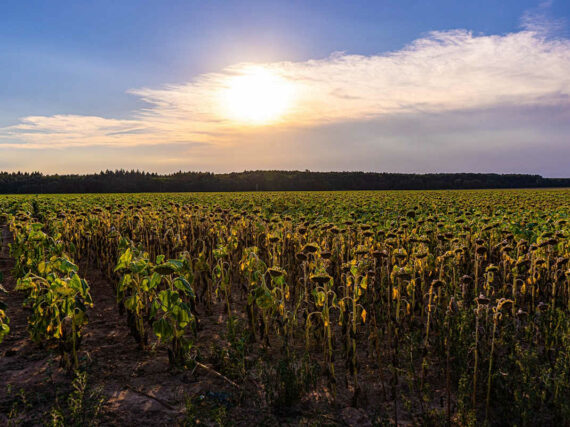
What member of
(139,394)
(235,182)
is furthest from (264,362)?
(235,182)

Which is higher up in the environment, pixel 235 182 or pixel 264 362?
pixel 235 182

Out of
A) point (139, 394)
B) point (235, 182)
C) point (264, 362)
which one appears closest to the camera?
point (139, 394)

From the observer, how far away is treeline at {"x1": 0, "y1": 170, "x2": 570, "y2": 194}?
93.0 meters

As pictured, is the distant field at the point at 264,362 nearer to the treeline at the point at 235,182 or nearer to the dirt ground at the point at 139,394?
the dirt ground at the point at 139,394

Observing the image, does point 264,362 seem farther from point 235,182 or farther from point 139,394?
point 235,182

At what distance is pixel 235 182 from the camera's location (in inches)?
3735

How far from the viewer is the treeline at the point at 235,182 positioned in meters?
93.0

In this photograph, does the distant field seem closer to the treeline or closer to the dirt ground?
the dirt ground

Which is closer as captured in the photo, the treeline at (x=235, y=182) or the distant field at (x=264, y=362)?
the distant field at (x=264, y=362)

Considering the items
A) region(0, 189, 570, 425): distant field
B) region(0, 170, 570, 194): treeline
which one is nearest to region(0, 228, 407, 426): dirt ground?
region(0, 189, 570, 425): distant field

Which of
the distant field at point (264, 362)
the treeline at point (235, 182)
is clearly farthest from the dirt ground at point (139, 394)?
the treeline at point (235, 182)

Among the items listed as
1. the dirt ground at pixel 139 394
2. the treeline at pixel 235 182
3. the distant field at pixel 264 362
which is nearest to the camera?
the dirt ground at pixel 139 394

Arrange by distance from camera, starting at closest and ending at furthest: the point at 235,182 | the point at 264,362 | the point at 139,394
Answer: the point at 139,394 → the point at 264,362 → the point at 235,182

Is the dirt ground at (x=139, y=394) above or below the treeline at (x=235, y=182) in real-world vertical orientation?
below
